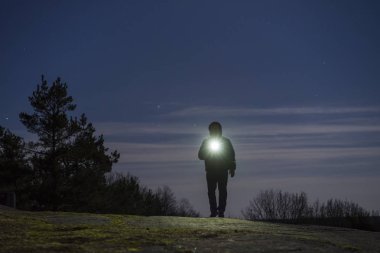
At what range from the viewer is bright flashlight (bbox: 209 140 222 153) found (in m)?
11.1

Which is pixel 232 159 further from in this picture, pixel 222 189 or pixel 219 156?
pixel 222 189

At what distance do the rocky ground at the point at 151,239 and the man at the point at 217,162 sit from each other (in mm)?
3525

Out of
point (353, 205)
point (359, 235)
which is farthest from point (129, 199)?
point (359, 235)

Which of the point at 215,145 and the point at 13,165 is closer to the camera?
the point at 215,145

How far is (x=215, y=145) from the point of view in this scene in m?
11.1

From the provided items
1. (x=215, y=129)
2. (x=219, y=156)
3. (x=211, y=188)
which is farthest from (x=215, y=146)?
(x=211, y=188)

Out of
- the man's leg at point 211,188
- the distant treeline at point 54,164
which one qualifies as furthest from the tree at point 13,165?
the man's leg at point 211,188

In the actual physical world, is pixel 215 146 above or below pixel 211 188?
above

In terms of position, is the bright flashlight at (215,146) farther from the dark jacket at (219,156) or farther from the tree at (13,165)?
the tree at (13,165)

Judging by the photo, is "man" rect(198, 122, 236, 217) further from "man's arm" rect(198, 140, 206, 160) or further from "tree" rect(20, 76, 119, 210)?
"tree" rect(20, 76, 119, 210)

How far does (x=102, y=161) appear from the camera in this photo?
3616 centimetres

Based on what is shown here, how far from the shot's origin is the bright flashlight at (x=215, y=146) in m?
11.1

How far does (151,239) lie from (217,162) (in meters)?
5.59

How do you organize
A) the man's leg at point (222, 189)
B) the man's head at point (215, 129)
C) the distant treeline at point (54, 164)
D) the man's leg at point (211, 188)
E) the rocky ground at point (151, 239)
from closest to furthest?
the rocky ground at point (151, 239) → the man's head at point (215, 129) → the man's leg at point (222, 189) → the man's leg at point (211, 188) → the distant treeline at point (54, 164)
